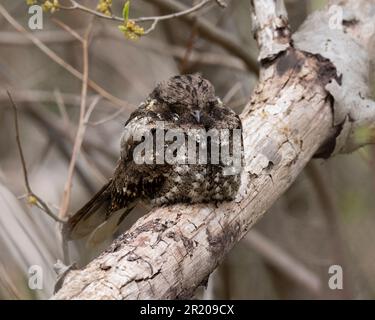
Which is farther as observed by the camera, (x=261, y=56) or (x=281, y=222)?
(x=281, y=222)

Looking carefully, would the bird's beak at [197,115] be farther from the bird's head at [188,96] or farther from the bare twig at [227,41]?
the bare twig at [227,41]

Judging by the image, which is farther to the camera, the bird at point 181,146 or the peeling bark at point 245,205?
the bird at point 181,146

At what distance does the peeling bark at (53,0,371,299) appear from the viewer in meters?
2.01

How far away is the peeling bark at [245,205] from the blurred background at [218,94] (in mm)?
891

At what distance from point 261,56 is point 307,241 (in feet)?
7.15

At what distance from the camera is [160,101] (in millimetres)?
2480

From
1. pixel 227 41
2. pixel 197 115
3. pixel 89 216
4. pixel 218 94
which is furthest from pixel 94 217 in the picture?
pixel 218 94

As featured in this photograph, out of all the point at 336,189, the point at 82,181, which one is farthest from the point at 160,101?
the point at 336,189

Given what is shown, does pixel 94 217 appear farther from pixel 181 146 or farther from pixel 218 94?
pixel 218 94

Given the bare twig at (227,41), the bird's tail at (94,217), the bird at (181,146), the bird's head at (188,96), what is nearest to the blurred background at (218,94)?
the bare twig at (227,41)

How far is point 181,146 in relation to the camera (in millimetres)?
2420

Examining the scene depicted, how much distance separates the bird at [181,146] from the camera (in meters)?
2.40
